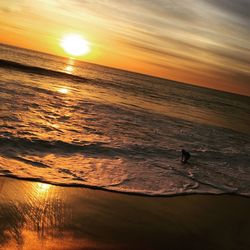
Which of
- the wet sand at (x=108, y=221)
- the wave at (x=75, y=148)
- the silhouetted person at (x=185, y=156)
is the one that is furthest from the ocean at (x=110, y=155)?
the wet sand at (x=108, y=221)

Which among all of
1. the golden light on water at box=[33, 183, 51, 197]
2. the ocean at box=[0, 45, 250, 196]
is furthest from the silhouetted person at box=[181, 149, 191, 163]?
the golden light on water at box=[33, 183, 51, 197]

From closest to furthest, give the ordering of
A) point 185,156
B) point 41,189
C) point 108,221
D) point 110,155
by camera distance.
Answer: point 108,221 < point 41,189 < point 110,155 < point 185,156

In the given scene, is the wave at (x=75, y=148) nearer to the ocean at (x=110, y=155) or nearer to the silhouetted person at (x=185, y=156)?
the ocean at (x=110, y=155)

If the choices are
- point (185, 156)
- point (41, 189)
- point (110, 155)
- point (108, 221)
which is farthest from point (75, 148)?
point (108, 221)

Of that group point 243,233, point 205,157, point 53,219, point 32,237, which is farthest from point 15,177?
point 205,157

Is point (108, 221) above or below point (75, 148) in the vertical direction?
below

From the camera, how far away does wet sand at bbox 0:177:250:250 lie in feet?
16.6

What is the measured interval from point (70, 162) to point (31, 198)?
9.51 ft

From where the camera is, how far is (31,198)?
625 centimetres

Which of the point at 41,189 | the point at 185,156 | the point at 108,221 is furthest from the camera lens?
the point at 185,156

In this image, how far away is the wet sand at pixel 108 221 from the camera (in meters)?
5.07

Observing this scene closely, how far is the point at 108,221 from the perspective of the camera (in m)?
5.88

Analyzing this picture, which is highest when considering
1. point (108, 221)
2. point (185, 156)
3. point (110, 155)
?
point (185, 156)

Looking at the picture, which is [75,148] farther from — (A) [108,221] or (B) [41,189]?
(A) [108,221]
